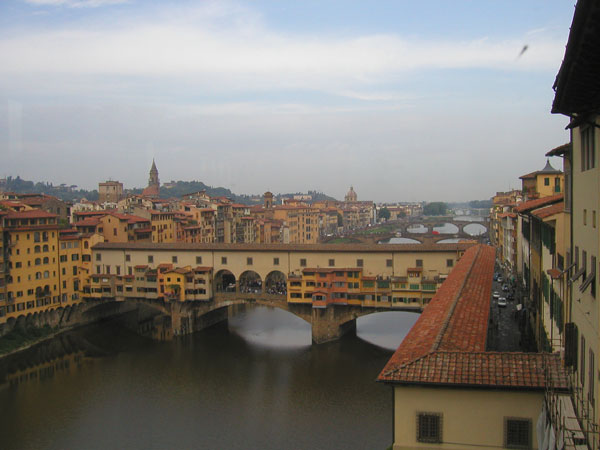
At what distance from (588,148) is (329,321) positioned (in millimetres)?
18767

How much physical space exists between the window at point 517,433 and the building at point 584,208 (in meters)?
1.09

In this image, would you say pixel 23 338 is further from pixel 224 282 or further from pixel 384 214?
pixel 384 214

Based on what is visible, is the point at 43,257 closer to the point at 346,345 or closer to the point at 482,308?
the point at 346,345

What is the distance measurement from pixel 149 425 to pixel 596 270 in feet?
43.3

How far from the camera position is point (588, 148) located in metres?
4.79

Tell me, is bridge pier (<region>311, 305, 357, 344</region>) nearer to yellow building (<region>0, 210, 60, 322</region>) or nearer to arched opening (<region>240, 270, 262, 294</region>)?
arched opening (<region>240, 270, 262, 294</region>)

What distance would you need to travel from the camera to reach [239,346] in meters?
23.0

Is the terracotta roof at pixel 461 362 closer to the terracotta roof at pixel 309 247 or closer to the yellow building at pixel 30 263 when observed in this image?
the terracotta roof at pixel 309 247

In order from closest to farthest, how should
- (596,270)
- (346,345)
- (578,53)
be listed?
(578,53) → (596,270) → (346,345)

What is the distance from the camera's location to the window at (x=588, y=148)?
458cm

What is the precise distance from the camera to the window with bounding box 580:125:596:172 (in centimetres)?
458

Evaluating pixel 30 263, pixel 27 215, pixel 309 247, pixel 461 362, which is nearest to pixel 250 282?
pixel 309 247

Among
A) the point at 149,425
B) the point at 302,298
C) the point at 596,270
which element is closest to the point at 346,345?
the point at 302,298

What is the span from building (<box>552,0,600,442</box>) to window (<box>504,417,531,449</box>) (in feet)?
3.59
